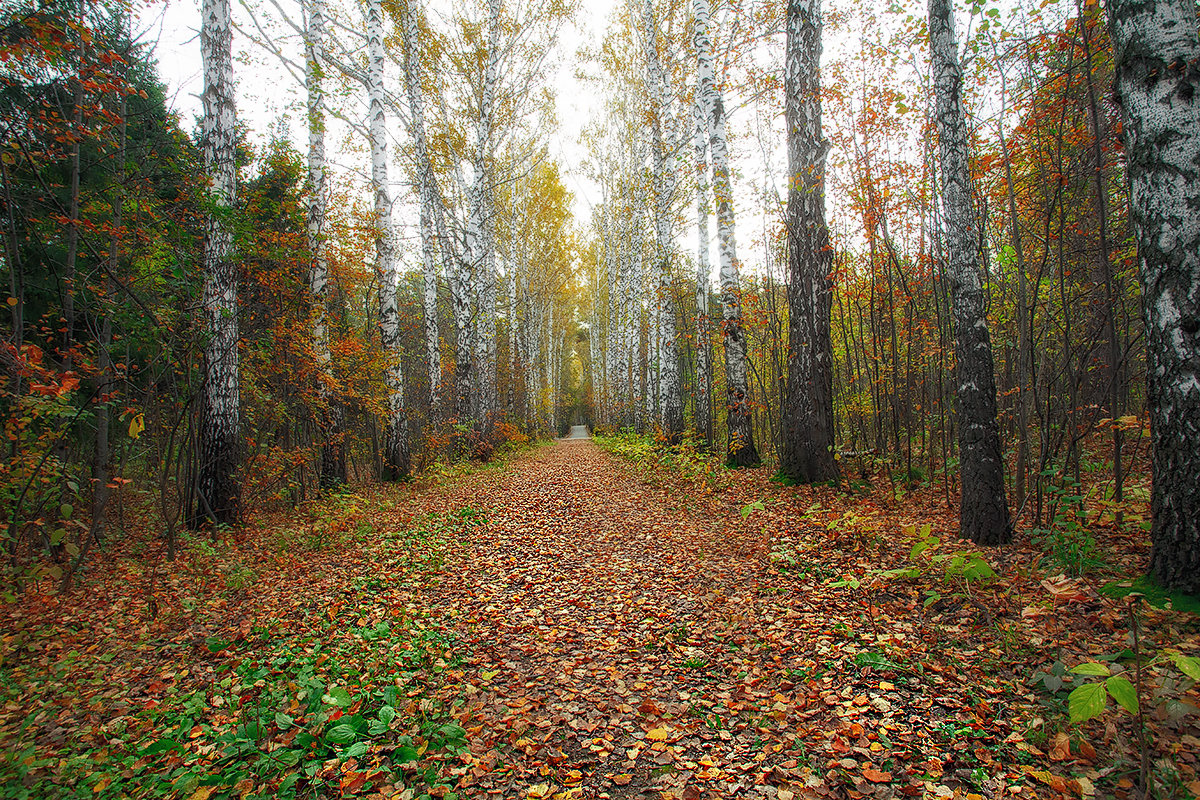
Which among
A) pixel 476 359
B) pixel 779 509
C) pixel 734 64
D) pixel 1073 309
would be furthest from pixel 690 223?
pixel 779 509

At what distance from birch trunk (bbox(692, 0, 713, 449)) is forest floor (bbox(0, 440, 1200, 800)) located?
622 cm

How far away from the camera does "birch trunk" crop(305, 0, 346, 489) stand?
8.30 meters

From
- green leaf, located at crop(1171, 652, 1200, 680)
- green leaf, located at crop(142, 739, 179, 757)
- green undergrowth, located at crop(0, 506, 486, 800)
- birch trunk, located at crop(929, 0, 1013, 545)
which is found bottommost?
green undergrowth, located at crop(0, 506, 486, 800)

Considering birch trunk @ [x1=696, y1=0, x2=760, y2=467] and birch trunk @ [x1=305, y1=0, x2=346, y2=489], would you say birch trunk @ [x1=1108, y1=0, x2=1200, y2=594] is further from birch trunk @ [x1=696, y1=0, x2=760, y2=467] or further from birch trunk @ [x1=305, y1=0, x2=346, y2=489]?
birch trunk @ [x1=305, y1=0, x2=346, y2=489]

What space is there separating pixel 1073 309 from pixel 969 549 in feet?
16.0

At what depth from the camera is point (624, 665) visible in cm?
330

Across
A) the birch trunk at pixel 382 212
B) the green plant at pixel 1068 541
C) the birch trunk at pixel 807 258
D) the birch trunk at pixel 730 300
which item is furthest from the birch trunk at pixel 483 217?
the green plant at pixel 1068 541

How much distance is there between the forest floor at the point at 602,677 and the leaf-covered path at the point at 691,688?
0.02 m

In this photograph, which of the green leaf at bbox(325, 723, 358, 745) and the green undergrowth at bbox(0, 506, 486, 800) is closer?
the green undergrowth at bbox(0, 506, 486, 800)

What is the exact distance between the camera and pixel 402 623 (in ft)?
12.6

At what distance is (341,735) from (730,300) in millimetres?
8566

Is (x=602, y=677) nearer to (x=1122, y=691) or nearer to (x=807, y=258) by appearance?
(x=1122, y=691)

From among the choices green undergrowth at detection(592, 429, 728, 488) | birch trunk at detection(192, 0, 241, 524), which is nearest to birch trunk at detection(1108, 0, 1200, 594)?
green undergrowth at detection(592, 429, 728, 488)

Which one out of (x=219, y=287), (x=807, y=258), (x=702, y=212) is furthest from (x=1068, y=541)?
(x=219, y=287)
